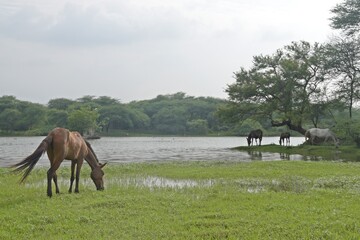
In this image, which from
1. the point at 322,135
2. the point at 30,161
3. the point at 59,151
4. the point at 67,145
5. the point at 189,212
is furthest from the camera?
the point at 322,135

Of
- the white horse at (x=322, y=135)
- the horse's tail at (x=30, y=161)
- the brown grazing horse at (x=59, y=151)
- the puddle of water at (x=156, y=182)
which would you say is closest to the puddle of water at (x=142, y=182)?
the puddle of water at (x=156, y=182)

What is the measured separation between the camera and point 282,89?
4797 cm

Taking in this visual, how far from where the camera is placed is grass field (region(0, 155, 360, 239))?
27.4ft

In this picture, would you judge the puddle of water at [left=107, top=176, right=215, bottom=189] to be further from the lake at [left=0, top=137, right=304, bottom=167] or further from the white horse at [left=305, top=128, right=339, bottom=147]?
the white horse at [left=305, top=128, right=339, bottom=147]

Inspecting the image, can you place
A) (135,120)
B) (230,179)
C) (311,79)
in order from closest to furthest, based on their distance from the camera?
1. (230,179)
2. (311,79)
3. (135,120)

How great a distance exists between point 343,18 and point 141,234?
4187 cm

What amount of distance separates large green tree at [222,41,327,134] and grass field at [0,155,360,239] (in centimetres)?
3185

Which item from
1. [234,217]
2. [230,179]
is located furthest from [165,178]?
[234,217]

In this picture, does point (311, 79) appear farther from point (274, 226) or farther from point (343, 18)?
point (274, 226)

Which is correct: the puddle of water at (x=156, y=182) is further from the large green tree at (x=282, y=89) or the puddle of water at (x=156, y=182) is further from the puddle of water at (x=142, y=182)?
the large green tree at (x=282, y=89)

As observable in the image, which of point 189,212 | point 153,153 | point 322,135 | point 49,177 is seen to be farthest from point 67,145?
point 322,135

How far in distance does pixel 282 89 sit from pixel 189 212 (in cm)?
4011

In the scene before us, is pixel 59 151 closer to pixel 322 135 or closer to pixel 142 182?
pixel 142 182

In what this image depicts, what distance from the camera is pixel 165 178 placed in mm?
19281
